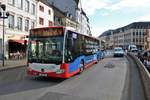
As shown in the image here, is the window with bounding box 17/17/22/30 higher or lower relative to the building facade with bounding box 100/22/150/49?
lower

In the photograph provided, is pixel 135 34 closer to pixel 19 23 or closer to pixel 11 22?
pixel 19 23

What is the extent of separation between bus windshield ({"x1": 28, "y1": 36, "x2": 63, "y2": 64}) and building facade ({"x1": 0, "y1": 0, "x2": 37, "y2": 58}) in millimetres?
20269

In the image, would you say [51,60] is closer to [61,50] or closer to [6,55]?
[61,50]

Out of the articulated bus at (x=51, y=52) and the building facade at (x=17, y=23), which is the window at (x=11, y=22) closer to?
the building facade at (x=17, y=23)

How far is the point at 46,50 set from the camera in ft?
43.2

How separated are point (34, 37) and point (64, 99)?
5.51 m

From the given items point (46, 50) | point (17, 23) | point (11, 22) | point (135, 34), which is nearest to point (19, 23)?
point (17, 23)

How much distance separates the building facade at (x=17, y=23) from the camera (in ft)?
109

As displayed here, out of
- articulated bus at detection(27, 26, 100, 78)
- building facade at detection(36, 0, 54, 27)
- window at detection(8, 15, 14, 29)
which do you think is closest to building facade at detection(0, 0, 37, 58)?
window at detection(8, 15, 14, 29)

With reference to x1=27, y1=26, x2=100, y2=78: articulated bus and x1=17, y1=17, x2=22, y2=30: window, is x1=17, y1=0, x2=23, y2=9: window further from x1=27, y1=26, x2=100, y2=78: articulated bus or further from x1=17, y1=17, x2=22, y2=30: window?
x1=27, y1=26, x2=100, y2=78: articulated bus

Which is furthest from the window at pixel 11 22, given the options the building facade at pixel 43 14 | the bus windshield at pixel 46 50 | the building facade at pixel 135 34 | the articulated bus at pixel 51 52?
the building facade at pixel 135 34

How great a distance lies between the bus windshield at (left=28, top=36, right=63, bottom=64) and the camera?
42.4ft

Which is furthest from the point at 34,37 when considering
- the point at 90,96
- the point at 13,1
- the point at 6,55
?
the point at 13,1

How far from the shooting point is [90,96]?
970 cm
